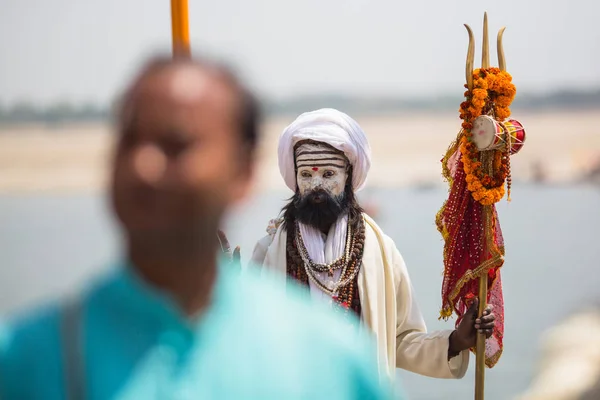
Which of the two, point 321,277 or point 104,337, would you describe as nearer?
point 104,337

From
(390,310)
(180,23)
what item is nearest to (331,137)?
(390,310)

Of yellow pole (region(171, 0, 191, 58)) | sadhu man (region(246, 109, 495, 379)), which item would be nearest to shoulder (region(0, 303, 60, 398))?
yellow pole (region(171, 0, 191, 58))

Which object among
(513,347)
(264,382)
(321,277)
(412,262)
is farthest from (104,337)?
(412,262)

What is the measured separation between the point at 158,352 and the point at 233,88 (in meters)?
0.31

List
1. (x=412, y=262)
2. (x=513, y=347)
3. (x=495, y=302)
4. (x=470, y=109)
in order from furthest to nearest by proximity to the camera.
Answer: (x=412, y=262), (x=513, y=347), (x=495, y=302), (x=470, y=109)

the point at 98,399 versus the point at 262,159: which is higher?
the point at 262,159

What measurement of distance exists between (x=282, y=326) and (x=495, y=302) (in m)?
2.69

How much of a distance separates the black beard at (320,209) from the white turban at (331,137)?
169 millimetres

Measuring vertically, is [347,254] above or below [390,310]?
above

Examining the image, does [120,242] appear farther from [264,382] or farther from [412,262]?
[412,262]

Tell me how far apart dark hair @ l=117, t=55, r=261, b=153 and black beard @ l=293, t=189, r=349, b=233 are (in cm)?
243

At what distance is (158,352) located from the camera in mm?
977

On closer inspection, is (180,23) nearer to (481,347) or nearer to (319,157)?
(319,157)

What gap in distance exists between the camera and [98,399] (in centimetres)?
95
